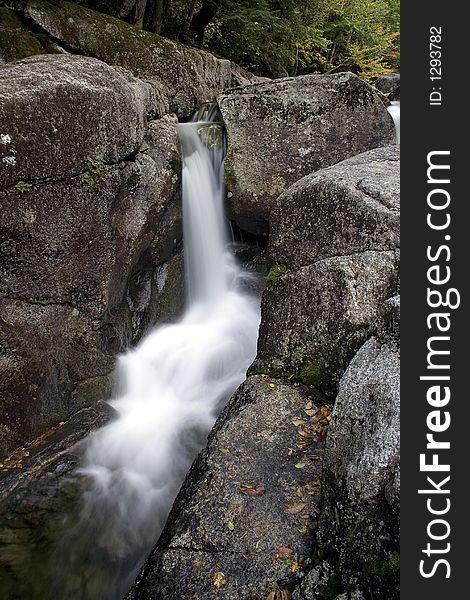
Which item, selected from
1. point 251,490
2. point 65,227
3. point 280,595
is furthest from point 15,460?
point 280,595

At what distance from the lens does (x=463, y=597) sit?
222 cm

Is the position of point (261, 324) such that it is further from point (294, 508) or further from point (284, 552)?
point (284, 552)

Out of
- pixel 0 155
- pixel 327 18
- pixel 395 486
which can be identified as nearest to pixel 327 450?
pixel 395 486

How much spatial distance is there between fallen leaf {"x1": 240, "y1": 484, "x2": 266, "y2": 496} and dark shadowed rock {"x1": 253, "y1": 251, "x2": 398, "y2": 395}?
122 centimetres

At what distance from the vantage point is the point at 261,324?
5305 mm

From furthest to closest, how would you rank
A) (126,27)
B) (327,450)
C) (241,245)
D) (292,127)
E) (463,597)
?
(126,27), (241,245), (292,127), (327,450), (463,597)

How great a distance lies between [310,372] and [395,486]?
1.97 meters

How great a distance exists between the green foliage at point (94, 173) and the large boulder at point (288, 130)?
296 centimetres

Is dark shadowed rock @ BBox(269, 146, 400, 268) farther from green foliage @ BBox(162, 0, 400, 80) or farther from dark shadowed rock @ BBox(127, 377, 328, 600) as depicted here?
green foliage @ BBox(162, 0, 400, 80)

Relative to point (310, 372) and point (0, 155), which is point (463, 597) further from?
point (0, 155)

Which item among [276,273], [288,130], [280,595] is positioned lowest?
[280,595]

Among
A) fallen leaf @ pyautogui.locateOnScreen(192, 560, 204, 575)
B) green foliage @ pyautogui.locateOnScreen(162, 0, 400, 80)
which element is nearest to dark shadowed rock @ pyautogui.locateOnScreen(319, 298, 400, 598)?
fallen leaf @ pyautogui.locateOnScreen(192, 560, 204, 575)

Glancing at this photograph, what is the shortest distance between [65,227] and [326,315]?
323 centimetres

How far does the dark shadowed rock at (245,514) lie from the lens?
319 centimetres
